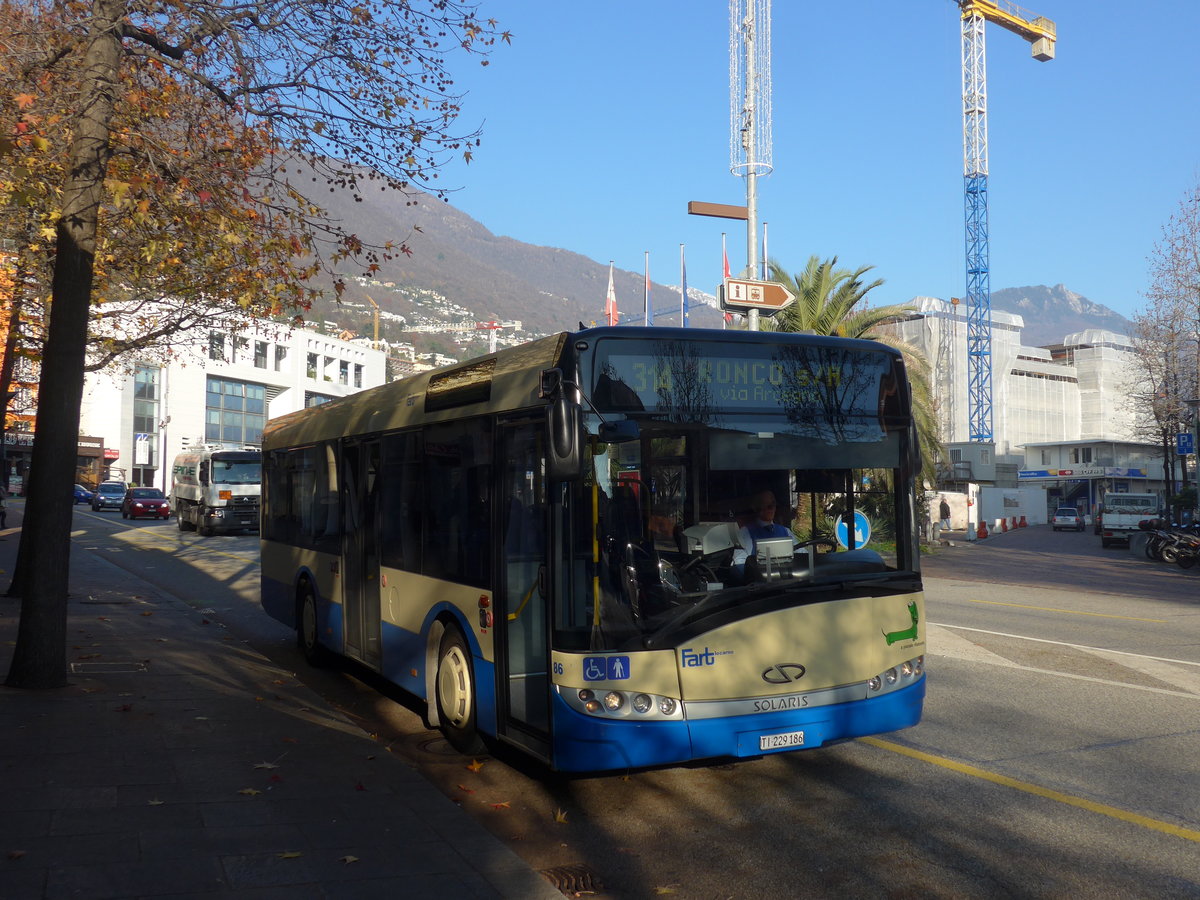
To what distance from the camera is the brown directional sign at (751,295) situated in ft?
54.6

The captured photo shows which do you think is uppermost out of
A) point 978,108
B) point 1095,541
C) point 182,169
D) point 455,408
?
point 978,108

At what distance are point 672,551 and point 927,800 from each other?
2063 millimetres

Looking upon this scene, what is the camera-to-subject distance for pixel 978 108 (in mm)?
93250

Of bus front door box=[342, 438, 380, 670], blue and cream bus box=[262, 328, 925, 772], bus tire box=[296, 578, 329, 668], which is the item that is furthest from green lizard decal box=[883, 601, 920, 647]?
bus tire box=[296, 578, 329, 668]

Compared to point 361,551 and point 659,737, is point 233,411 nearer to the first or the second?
point 361,551

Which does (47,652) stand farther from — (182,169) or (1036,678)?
(1036,678)

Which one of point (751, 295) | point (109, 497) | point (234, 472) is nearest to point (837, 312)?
point (751, 295)

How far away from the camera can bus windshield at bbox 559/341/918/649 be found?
587 centimetres

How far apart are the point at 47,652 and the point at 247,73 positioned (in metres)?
5.35

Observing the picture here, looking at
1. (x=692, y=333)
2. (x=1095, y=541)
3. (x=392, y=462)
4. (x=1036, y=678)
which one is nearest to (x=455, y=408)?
(x=392, y=462)

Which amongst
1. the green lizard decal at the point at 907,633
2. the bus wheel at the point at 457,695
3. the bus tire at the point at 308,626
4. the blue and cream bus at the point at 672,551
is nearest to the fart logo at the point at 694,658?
the blue and cream bus at the point at 672,551

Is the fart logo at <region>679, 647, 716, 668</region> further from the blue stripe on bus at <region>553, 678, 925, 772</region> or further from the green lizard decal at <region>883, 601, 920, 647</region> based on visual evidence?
the green lizard decal at <region>883, 601, 920, 647</region>

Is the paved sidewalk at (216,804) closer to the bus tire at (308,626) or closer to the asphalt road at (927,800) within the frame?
the asphalt road at (927,800)

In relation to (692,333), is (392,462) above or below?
below
